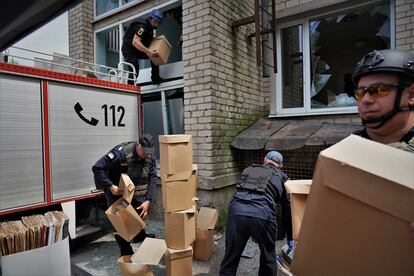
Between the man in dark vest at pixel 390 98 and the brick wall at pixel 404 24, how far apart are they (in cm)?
350

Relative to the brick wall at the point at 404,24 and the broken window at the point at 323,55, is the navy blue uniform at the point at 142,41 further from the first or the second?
the brick wall at the point at 404,24

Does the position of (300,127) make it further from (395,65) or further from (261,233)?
(395,65)

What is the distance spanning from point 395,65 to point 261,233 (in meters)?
1.85

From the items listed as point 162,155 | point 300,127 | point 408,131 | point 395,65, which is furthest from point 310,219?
point 300,127

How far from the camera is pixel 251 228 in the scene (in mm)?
2701

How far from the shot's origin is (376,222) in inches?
41.5

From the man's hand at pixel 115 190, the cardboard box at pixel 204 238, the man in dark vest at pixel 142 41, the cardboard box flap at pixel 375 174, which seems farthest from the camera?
the man in dark vest at pixel 142 41

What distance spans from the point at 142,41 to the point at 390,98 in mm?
4401

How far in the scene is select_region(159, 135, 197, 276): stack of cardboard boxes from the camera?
2.97m

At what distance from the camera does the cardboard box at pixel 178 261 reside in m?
2.96

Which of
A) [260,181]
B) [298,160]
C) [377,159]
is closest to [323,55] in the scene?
[298,160]

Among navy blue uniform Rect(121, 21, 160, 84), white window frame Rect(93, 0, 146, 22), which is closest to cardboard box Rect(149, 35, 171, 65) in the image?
navy blue uniform Rect(121, 21, 160, 84)

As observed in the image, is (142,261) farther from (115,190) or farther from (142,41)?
(142,41)

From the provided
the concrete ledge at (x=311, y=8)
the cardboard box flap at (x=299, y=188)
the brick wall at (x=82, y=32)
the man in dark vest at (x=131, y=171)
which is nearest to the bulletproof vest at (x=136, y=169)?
the man in dark vest at (x=131, y=171)
